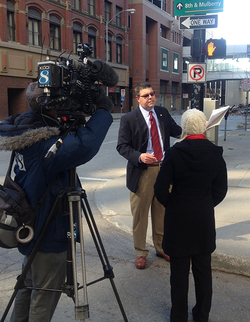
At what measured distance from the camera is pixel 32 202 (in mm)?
2240

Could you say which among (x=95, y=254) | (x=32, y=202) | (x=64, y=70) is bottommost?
(x=95, y=254)

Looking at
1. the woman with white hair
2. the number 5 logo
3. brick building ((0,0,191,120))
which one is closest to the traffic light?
the woman with white hair

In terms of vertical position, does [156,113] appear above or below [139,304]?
above

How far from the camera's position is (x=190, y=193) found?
282cm

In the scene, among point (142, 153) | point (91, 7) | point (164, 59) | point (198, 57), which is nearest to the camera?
point (142, 153)

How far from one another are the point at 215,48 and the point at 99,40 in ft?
111

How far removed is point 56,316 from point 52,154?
1.78 meters

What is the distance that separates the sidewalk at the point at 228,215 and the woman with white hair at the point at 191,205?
1.20m

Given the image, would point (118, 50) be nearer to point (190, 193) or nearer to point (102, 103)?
point (190, 193)

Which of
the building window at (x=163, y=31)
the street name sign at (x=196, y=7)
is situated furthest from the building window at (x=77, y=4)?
the street name sign at (x=196, y=7)

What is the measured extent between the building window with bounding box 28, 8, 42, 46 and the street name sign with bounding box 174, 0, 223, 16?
2528 centimetres

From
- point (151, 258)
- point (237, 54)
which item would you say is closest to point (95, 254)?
point (151, 258)

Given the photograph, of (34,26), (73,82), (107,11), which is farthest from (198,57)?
(107,11)

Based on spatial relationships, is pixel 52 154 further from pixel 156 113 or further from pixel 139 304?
pixel 156 113
